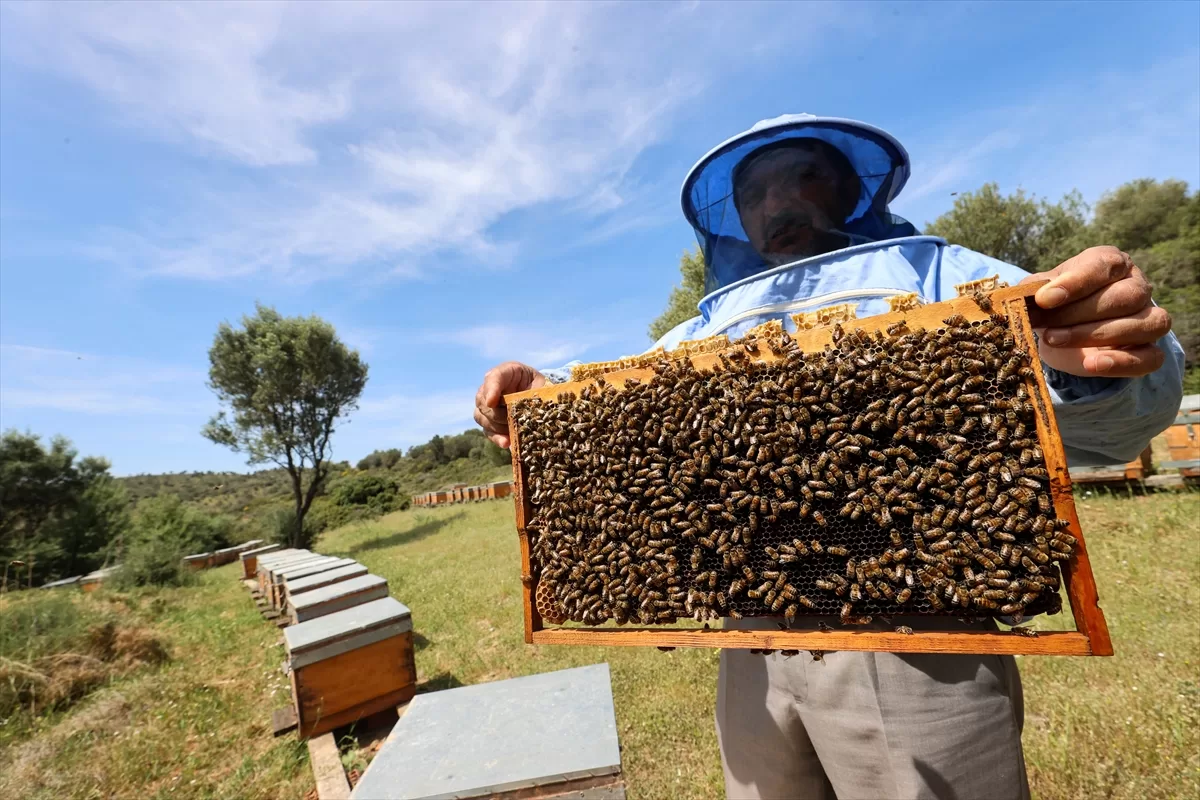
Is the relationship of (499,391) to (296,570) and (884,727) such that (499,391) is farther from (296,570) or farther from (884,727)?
(296,570)

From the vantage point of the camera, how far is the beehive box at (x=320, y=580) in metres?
6.73

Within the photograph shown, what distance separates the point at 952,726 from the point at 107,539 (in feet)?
90.8

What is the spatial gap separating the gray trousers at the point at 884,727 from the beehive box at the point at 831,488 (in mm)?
344

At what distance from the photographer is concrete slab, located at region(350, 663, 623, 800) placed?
233 cm

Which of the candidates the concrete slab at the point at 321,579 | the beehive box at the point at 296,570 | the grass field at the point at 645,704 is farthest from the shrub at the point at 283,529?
the concrete slab at the point at 321,579

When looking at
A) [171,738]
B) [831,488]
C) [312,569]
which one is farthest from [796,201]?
[312,569]

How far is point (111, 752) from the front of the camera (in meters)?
5.41

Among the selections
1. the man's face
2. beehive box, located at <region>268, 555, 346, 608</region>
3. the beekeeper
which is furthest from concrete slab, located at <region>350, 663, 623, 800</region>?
beehive box, located at <region>268, 555, 346, 608</region>

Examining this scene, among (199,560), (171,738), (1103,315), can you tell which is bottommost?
(171,738)

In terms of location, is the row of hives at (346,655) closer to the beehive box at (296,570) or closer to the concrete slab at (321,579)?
the concrete slab at (321,579)

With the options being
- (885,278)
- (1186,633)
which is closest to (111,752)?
(885,278)

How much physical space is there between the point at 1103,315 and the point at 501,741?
2.97 m

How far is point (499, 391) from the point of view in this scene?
2625 millimetres

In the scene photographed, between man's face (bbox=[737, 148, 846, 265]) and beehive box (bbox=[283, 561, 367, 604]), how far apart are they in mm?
6494
